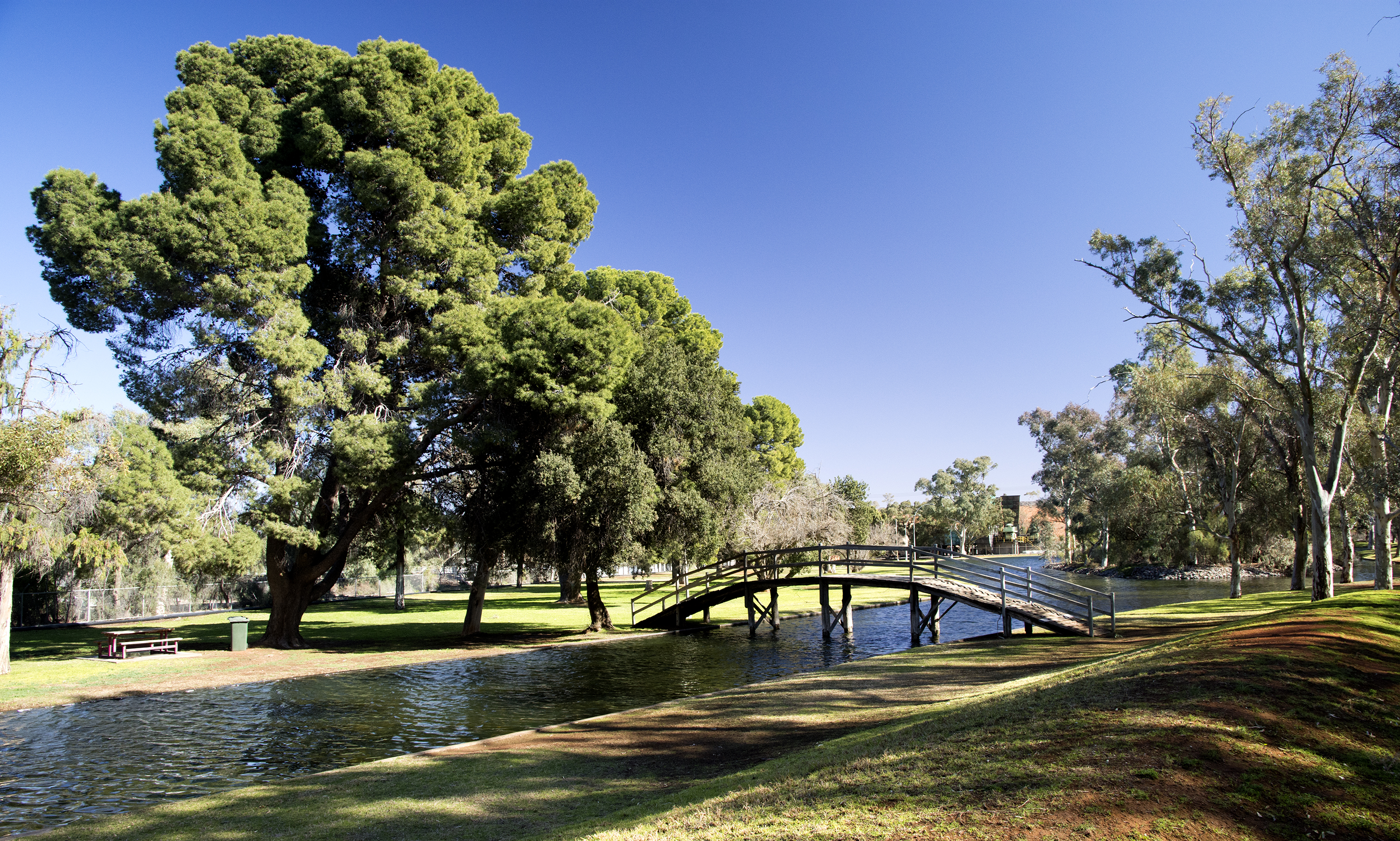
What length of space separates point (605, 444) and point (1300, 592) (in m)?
30.8

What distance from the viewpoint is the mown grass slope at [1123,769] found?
208 inches

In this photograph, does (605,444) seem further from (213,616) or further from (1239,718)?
(213,616)

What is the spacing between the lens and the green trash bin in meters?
24.5

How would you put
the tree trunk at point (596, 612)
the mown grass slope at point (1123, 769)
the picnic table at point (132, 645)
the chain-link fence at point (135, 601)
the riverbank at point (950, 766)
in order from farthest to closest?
1. the chain-link fence at point (135, 601)
2. the tree trunk at point (596, 612)
3. the picnic table at point (132, 645)
4. the riverbank at point (950, 766)
5. the mown grass slope at point (1123, 769)

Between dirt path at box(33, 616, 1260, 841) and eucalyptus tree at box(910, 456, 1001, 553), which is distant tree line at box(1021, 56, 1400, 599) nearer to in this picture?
dirt path at box(33, 616, 1260, 841)

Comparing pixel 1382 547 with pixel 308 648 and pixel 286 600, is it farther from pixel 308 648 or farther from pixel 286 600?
pixel 286 600

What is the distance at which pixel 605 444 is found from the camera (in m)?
25.6

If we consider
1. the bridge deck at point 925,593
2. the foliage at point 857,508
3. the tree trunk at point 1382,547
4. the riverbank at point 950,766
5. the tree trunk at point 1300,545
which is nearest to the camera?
the riverbank at point 950,766

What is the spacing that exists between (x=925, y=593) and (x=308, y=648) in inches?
888

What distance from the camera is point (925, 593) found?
89.4 ft

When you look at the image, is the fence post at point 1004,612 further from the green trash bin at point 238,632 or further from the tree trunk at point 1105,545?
the tree trunk at point 1105,545

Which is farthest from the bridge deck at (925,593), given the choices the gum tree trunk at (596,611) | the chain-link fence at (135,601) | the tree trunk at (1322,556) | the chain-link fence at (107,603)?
the chain-link fence at (107,603)

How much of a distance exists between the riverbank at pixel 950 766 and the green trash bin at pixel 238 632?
668 inches

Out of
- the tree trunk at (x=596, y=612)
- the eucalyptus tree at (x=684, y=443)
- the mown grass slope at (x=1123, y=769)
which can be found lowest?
the tree trunk at (x=596, y=612)
